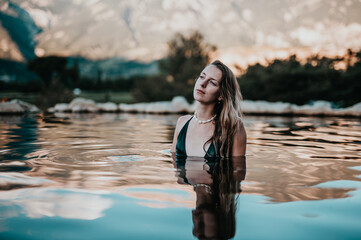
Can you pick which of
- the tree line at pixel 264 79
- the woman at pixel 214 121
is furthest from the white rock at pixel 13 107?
the woman at pixel 214 121

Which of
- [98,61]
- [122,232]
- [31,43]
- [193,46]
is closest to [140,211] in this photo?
[122,232]

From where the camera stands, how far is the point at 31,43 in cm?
12631

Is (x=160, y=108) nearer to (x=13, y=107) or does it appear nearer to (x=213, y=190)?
(x=13, y=107)

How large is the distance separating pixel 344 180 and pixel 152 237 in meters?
2.16

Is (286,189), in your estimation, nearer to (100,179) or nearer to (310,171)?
(310,171)

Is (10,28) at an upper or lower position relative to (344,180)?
upper

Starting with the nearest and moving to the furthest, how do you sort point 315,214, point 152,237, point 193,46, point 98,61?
1. point 152,237
2. point 315,214
3. point 193,46
4. point 98,61

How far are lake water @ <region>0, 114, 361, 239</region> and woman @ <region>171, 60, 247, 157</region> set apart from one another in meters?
0.19

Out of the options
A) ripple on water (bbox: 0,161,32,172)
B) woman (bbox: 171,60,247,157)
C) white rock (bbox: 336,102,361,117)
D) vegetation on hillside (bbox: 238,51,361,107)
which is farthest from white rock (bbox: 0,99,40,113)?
white rock (bbox: 336,102,361,117)

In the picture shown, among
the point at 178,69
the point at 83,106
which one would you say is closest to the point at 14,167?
the point at 83,106

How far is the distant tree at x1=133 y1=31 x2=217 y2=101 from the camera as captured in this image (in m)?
20.2

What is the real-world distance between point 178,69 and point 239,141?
18.3m

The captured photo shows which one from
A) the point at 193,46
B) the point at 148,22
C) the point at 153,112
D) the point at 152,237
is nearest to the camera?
the point at 152,237

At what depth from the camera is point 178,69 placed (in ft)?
73.0
